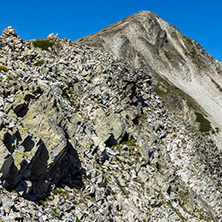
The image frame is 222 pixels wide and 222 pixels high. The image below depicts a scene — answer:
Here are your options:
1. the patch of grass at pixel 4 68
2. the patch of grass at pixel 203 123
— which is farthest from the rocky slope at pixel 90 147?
the patch of grass at pixel 203 123

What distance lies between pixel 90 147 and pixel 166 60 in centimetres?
16061

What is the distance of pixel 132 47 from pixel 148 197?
484ft

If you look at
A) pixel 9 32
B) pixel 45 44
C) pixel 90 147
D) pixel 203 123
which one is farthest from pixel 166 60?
pixel 90 147

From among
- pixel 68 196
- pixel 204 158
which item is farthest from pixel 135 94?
pixel 68 196

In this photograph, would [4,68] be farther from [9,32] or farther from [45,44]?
[45,44]

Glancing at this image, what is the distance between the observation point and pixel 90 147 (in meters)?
23.1

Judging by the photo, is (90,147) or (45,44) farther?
(45,44)

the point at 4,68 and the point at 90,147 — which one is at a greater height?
the point at 4,68

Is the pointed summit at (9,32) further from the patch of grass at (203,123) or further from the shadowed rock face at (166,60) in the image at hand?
the shadowed rock face at (166,60)

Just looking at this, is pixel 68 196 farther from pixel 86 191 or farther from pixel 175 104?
pixel 175 104

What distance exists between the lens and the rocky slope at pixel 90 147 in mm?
→ 15078

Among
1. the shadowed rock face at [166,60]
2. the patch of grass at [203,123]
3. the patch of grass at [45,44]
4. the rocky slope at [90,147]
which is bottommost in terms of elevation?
the rocky slope at [90,147]

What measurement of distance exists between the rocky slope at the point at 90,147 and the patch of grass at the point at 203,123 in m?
61.4

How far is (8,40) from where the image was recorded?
23.9 metres
